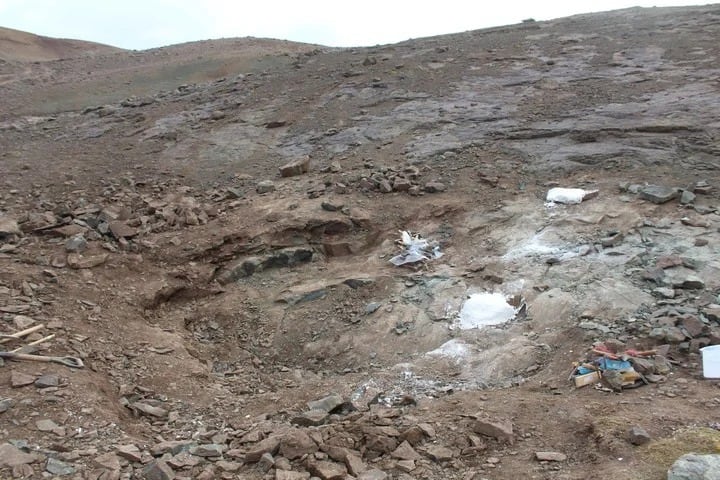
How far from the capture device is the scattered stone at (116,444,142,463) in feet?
11.8

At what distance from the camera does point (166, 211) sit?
7496mm

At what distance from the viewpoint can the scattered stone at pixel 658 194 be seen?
6344mm

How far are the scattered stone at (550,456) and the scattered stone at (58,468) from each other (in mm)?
2668

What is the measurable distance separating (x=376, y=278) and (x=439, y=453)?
2.79m

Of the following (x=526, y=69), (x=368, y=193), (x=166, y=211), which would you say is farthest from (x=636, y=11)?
(x=166, y=211)

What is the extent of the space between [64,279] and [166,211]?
1.78 meters

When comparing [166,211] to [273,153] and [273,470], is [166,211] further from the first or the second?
[273,470]

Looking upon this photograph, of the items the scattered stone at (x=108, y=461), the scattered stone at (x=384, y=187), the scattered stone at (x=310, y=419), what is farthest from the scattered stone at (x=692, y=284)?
the scattered stone at (x=108, y=461)

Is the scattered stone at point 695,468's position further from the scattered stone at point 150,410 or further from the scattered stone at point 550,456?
the scattered stone at point 150,410

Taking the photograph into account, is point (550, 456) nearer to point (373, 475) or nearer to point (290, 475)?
point (373, 475)

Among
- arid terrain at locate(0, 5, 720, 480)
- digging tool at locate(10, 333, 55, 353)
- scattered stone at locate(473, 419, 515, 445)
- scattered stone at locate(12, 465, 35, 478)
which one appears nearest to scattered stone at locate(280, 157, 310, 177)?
arid terrain at locate(0, 5, 720, 480)

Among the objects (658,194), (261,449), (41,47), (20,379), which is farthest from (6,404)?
(41,47)

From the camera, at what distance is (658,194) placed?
640cm

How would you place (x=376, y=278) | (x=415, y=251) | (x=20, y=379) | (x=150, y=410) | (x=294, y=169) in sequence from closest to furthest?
(x=20, y=379) → (x=150, y=410) → (x=376, y=278) → (x=415, y=251) → (x=294, y=169)
